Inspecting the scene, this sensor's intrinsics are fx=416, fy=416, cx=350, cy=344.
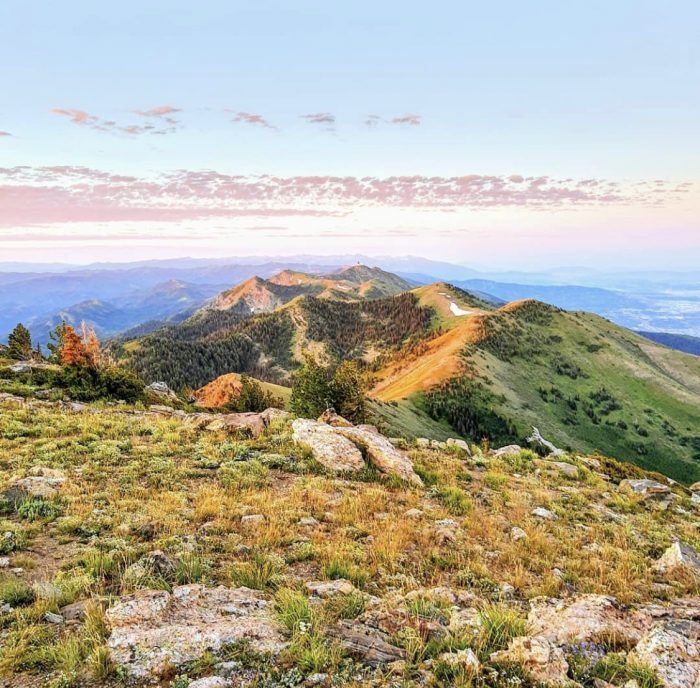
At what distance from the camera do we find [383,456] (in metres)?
17.9

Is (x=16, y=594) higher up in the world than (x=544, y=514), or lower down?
higher up

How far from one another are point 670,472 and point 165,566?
140351 millimetres

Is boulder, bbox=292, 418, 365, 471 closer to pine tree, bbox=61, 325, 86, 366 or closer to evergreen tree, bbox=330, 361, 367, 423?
evergreen tree, bbox=330, 361, 367, 423

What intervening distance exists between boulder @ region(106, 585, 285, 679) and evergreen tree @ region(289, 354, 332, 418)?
31.5 m

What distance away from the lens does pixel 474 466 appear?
2066cm

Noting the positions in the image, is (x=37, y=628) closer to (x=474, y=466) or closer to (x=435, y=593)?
(x=435, y=593)

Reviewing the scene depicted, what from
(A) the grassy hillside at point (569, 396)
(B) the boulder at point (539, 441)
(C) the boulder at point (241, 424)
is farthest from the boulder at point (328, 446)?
(B) the boulder at point (539, 441)

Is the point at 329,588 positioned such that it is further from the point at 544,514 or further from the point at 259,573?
the point at 544,514

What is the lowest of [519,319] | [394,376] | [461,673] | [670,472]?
[670,472]

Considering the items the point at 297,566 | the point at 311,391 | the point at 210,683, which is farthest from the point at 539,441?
the point at 210,683

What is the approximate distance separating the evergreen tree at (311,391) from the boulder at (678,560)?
97.7 ft

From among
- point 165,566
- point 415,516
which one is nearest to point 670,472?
point 415,516

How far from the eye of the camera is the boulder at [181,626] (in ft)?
19.0

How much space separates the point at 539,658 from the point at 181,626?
5.39 metres
